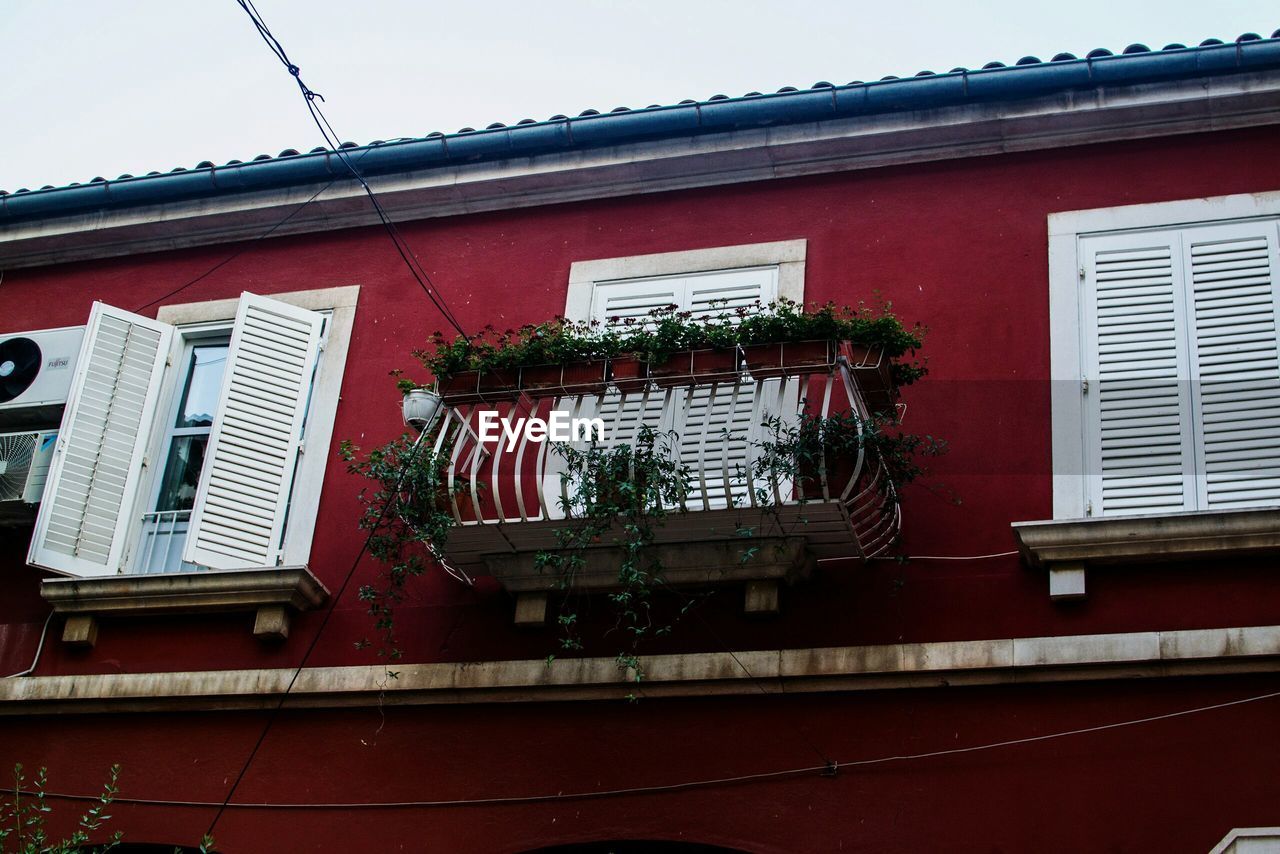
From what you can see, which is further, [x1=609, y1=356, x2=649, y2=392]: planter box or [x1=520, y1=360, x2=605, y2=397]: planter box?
[x1=520, y1=360, x2=605, y2=397]: planter box

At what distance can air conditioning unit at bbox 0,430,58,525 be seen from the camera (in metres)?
10.2

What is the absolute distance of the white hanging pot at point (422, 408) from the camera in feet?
30.3

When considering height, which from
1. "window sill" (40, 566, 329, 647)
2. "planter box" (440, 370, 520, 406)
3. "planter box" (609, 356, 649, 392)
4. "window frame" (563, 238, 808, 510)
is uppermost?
"window frame" (563, 238, 808, 510)

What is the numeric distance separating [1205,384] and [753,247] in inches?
113

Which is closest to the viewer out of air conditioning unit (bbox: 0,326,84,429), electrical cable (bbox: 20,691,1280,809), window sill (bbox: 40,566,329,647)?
electrical cable (bbox: 20,691,1280,809)

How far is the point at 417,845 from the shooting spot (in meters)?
8.72

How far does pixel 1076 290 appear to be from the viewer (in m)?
9.34

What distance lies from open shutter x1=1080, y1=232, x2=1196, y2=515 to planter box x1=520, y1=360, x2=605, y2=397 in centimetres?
272

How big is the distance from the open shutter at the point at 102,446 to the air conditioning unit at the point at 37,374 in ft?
0.85

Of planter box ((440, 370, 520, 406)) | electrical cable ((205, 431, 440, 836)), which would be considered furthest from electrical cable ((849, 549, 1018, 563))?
electrical cable ((205, 431, 440, 836))

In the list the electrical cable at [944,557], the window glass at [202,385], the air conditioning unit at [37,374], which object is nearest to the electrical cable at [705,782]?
the electrical cable at [944,557]

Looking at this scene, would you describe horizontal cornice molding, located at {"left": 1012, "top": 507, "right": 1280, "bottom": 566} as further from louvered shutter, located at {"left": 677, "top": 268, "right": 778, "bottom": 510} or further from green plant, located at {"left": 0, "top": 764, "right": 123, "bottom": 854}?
green plant, located at {"left": 0, "top": 764, "right": 123, "bottom": 854}

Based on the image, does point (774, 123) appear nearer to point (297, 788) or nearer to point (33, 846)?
point (297, 788)

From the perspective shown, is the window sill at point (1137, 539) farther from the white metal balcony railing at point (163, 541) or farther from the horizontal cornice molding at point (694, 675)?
the white metal balcony railing at point (163, 541)
